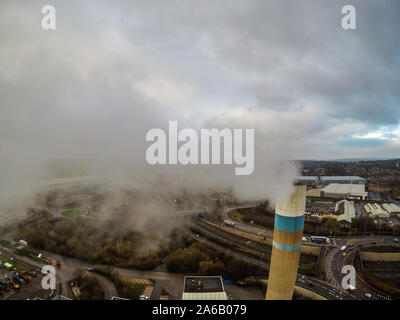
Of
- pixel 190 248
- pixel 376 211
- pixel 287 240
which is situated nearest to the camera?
pixel 287 240

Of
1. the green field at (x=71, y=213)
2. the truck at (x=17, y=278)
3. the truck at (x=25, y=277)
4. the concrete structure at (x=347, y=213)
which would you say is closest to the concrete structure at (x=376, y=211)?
the concrete structure at (x=347, y=213)

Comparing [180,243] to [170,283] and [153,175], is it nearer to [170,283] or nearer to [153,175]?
[170,283]

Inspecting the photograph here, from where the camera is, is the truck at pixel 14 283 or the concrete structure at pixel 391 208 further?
the concrete structure at pixel 391 208

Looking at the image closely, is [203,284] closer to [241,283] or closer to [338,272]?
[241,283]

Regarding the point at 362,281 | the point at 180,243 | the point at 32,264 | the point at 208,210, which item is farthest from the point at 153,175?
the point at 362,281

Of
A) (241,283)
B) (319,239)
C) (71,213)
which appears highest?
(319,239)

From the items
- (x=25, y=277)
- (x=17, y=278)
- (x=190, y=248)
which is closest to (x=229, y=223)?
(x=190, y=248)

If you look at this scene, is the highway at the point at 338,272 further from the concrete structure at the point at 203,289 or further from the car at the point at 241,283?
the concrete structure at the point at 203,289
